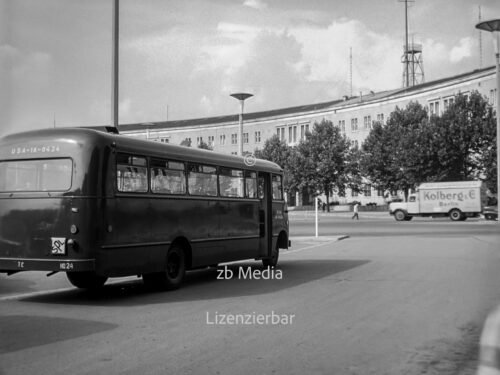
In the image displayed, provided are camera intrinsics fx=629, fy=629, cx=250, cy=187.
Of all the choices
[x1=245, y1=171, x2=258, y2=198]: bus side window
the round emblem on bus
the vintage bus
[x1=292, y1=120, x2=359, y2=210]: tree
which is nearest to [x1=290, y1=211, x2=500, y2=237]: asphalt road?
[x1=245, y1=171, x2=258, y2=198]: bus side window

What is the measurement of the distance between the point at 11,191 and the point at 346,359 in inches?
260

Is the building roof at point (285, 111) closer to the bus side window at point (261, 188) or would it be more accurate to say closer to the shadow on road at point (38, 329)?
the bus side window at point (261, 188)

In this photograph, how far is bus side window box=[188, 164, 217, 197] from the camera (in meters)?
12.3

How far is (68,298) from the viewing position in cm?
1049

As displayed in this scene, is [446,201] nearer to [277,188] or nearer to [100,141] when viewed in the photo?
[277,188]

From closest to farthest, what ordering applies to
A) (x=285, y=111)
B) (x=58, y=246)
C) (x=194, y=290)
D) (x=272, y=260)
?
(x=58, y=246), (x=194, y=290), (x=272, y=260), (x=285, y=111)

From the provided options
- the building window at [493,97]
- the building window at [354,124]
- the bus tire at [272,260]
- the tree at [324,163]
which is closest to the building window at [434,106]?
the tree at [324,163]

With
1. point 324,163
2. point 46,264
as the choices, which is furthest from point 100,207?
point 324,163

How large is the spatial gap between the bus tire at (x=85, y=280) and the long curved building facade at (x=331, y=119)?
56486 millimetres

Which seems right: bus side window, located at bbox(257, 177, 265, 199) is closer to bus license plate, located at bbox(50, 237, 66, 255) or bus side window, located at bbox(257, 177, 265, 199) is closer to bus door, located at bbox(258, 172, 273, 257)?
bus door, located at bbox(258, 172, 273, 257)

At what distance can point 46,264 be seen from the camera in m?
9.66

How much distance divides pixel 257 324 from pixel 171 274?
12.8 feet

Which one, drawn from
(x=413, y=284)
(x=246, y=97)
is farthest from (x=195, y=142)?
(x=413, y=284)

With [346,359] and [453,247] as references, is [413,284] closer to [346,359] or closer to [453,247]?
[346,359]
